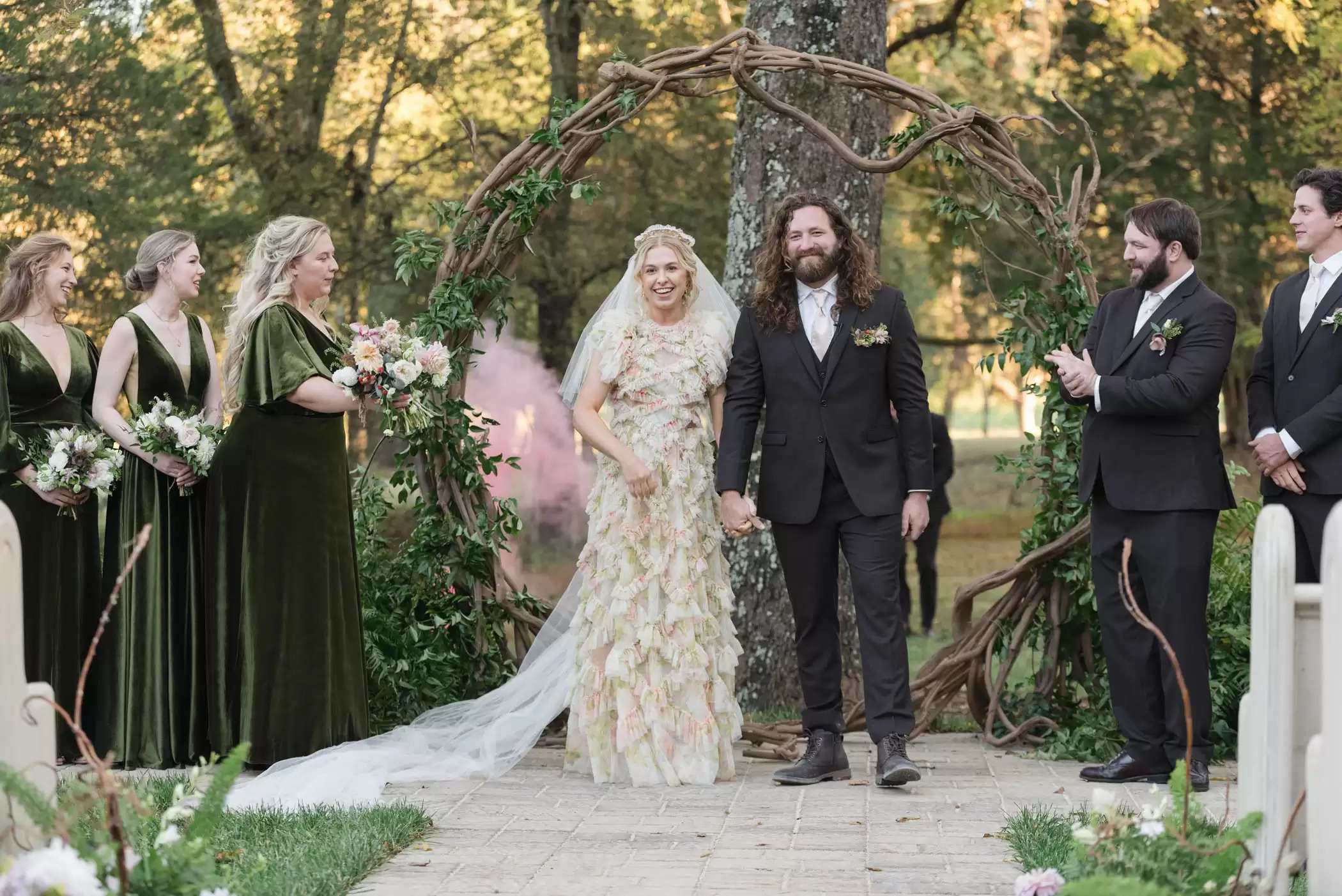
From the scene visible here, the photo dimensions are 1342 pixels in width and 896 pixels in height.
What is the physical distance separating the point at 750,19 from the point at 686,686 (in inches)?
148

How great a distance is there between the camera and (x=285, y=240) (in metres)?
5.61

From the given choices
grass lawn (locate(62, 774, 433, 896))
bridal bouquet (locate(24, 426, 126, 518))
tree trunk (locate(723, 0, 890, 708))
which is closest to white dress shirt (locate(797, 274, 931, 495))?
tree trunk (locate(723, 0, 890, 708))

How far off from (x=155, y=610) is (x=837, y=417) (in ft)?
9.49

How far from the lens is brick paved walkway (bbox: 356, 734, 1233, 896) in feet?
13.3

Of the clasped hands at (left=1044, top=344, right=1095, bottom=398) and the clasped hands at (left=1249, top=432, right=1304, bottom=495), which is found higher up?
the clasped hands at (left=1044, top=344, right=1095, bottom=398)

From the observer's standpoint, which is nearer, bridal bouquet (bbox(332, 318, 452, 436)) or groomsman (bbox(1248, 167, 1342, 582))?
groomsman (bbox(1248, 167, 1342, 582))

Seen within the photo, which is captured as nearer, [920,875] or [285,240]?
[920,875]

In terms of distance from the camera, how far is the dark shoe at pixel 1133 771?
5.38 metres

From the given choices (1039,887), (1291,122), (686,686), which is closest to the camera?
(1039,887)

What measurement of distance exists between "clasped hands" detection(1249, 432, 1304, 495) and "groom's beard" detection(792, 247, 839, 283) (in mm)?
1668

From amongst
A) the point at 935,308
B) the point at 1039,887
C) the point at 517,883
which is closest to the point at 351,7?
the point at 517,883

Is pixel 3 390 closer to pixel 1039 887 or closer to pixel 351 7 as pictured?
pixel 1039 887

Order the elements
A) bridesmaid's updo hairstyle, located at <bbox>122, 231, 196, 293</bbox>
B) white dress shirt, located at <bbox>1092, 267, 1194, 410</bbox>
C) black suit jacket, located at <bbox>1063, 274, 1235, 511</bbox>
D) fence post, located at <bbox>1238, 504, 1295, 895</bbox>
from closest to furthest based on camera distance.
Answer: fence post, located at <bbox>1238, 504, 1295, 895</bbox>, black suit jacket, located at <bbox>1063, 274, 1235, 511</bbox>, white dress shirt, located at <bbox>1092, 267, 1194, 410</bbox>, bridesmaid's updo hairstyle, located at <bbox>122, 231, 196, 293</bbox>

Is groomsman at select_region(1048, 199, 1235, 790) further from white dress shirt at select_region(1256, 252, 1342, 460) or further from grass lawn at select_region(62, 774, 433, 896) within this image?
grass lawn at select_region(62, 774, 433, 896)
